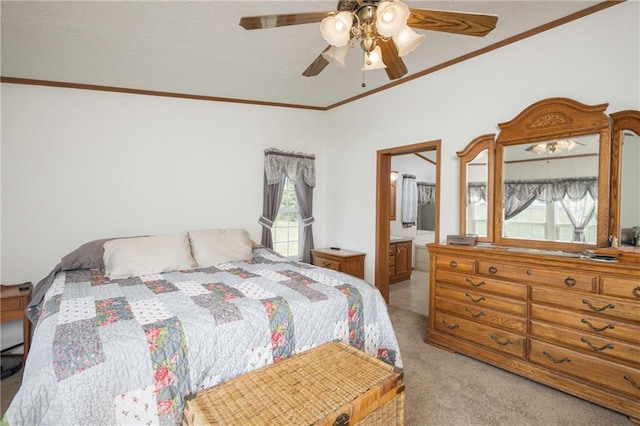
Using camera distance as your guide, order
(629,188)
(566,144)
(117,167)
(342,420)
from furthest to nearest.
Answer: (117,167) < (566,144) < (629,188) < (342,420)

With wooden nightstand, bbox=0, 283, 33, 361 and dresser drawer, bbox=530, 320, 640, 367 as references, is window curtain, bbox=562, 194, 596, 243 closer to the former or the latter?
dresser drawer, bbox=530, 320, 640, 367

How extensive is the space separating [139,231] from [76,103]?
140 centimetres

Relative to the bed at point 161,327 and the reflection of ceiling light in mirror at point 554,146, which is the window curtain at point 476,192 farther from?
the bed at point 161,327

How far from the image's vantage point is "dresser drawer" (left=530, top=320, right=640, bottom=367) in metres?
1.89

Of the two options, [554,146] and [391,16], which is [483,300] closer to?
[554,146]

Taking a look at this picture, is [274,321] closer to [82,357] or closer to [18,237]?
[82,357]

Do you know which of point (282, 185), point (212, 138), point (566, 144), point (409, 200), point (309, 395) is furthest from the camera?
point (409, 200)

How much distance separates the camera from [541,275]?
2.25 m

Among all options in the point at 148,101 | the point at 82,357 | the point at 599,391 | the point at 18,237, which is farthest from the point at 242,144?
the point at 599,391

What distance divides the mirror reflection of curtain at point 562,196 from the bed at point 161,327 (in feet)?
4.91

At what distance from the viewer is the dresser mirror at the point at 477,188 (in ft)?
9.17

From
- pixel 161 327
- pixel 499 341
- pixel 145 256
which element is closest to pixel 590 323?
pixel 499 341

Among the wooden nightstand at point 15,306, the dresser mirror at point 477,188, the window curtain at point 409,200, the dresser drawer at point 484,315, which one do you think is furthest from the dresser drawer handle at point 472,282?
the window curtain at point 409,200

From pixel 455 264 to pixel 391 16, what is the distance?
207 centimetres
